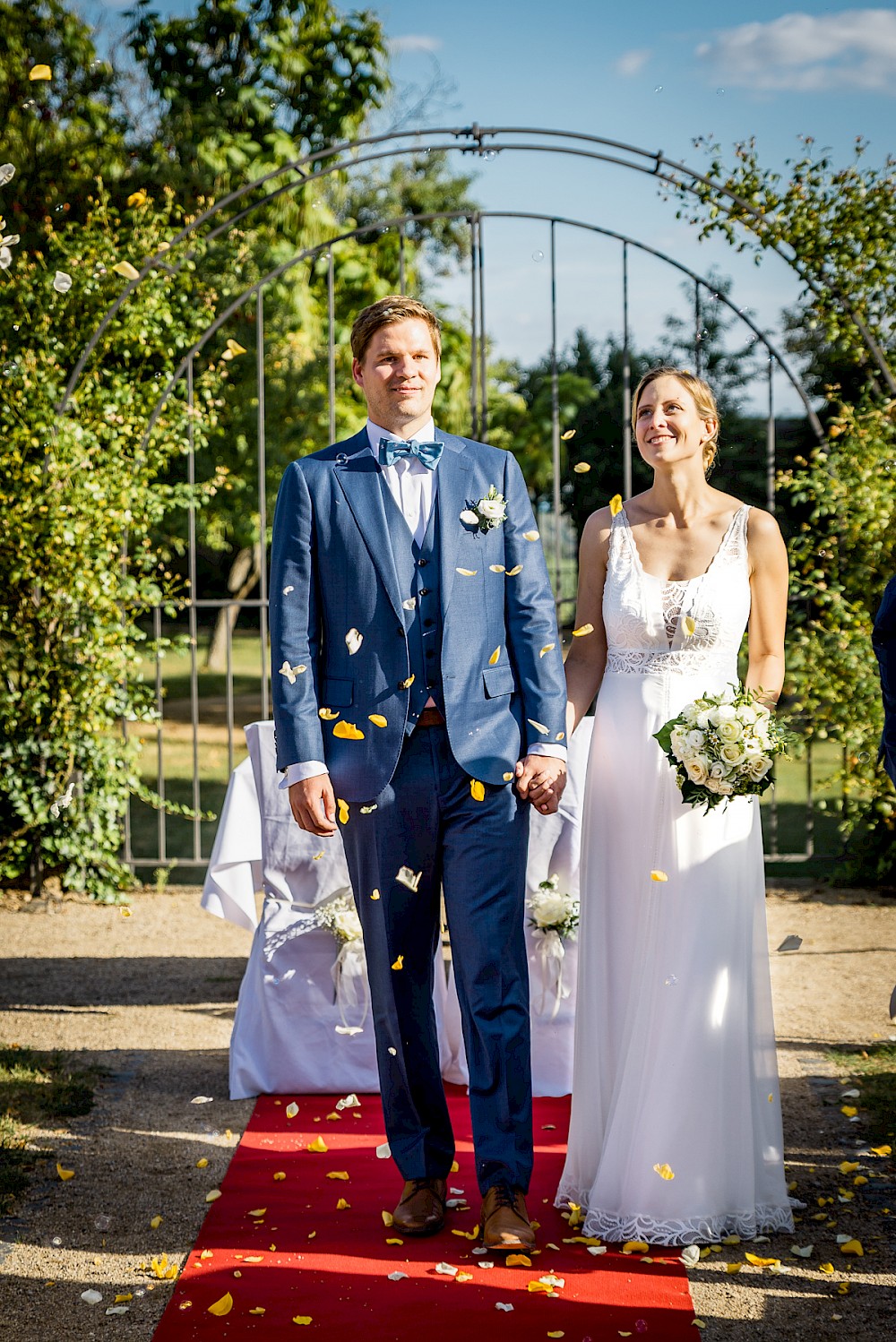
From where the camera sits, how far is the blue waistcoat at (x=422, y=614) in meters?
2.73

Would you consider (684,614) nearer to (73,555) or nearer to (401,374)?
(401,374)

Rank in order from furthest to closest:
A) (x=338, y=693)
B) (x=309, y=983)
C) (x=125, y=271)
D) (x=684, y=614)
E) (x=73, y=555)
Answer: (x=125, y=271)
(x=73, y=555)
(x=309, y=983)
(x=684, y=614)
(x=338, y=693)

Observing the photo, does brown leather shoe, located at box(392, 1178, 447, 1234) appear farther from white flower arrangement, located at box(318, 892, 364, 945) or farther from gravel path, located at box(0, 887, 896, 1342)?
white flower arrangement, located at box(318, 892, 364, 945)

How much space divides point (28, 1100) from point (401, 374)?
2.47m

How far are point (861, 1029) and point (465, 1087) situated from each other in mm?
1517

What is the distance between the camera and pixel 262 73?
9.68m

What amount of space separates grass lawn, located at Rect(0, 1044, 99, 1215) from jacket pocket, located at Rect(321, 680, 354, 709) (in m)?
1.50

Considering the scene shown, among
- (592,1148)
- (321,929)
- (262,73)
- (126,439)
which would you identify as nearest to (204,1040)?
(321,929)

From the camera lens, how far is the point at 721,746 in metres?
2.71

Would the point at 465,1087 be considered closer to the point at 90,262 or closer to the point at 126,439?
the point at 126,439

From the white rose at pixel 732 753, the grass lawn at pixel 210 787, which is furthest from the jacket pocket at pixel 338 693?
the grass lawn at pixel 210 787

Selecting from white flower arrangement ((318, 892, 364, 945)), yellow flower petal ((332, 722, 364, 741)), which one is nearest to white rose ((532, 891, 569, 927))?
white flower arrangement ((318, 892, 364, 945))

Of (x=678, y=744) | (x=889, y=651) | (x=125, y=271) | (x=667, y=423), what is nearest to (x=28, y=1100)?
(x=678, y=744)

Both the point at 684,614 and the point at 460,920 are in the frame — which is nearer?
the point at 460,920
